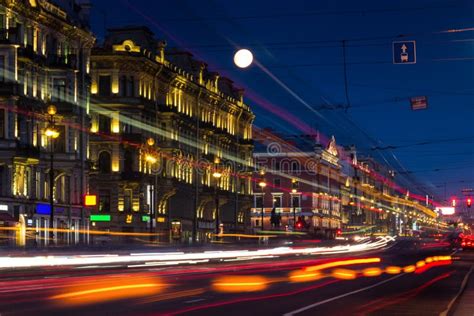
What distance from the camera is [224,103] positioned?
96.8m

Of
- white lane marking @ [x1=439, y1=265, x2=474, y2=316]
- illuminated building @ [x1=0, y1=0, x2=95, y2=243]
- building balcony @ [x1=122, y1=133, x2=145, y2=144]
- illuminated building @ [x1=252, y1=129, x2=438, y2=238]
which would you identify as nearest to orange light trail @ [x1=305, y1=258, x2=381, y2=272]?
white lane marking @ [x1=439, y1=265, x2=474, y2=316]

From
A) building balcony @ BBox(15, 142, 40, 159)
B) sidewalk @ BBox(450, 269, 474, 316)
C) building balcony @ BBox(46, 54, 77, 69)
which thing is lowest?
sidewalk @ BBox(450, 269, 474, 316)

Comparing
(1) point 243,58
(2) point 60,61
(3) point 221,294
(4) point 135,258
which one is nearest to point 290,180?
(2) point 60,61

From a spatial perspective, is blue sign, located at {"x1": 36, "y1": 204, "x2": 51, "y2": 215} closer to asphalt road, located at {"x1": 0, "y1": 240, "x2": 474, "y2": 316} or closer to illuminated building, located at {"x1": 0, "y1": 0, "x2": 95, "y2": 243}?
illuminated building, located at {"x1": 0, "y1": 0, "x2": 95, "y2": 243}

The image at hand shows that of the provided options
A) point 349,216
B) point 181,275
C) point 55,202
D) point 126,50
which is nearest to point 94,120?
point 126,50

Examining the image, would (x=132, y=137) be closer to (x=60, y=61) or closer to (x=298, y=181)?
(x=60, y=61)

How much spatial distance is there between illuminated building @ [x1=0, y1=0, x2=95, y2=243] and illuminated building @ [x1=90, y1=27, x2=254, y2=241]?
18.1 feet

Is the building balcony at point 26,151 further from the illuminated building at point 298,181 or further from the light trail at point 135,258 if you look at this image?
the illuminated building at point 298,181

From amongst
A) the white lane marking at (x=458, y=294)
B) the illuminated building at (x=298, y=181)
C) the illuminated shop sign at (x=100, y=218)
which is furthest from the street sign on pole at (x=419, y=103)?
the illuminated building at (x=298, y=181)

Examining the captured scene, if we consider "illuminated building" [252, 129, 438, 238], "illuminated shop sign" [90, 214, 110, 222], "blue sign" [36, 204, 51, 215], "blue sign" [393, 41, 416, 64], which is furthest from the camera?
"illuminated building" [252, 129, 438, 238]

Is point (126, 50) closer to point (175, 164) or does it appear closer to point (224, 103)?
point (175, 164)

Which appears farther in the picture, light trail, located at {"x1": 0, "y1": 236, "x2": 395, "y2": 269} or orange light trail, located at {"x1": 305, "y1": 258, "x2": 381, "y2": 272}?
orange light trail, located at {"x1": 305, "y1": 258, "x2": 381, "y2": 272}

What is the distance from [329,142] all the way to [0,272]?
416 ft

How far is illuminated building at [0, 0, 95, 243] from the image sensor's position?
54406mm
